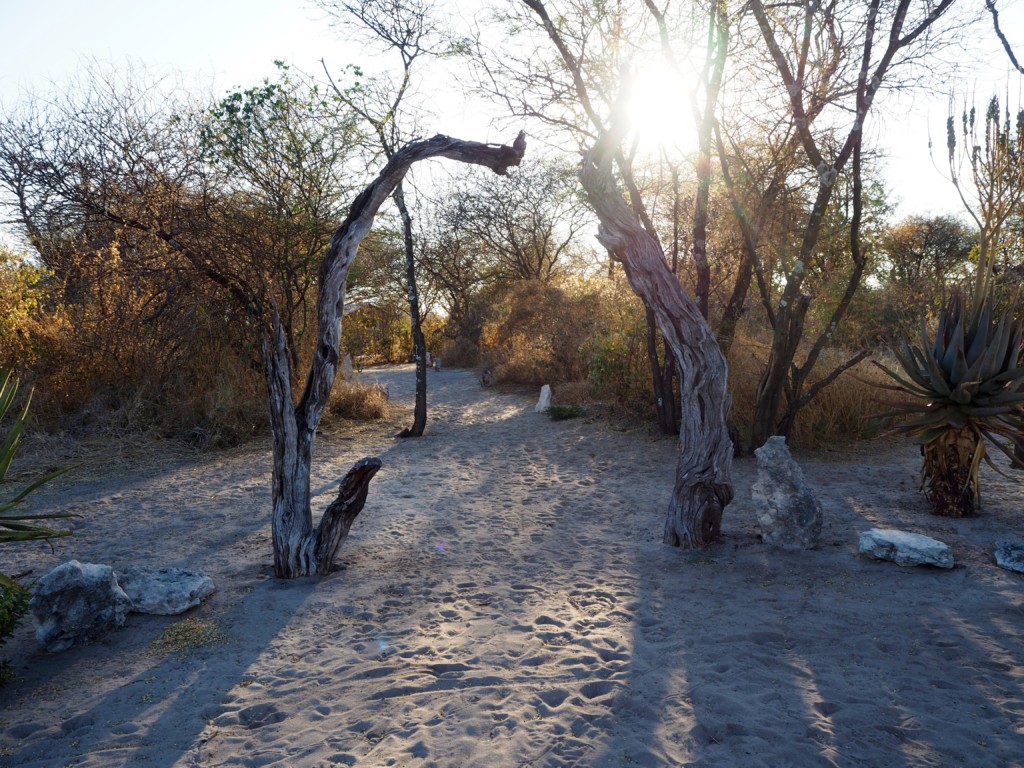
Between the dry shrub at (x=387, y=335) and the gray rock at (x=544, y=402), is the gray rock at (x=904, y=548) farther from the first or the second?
the dry shrub at (x=387, y=335)

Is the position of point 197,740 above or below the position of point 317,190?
below

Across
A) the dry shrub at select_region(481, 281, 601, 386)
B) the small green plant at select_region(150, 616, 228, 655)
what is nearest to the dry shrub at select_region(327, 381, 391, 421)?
the dry shrub at select_region(481, 281, 601, 386)

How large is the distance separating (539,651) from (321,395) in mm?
2250

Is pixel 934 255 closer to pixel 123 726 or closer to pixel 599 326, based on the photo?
pixel 599 326

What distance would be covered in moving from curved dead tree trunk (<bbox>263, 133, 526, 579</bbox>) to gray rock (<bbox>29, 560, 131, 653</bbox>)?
3.45 ft

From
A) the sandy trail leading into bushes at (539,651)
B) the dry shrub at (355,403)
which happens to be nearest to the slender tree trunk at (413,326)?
the dry shrub at (355,403)

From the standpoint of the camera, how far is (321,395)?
464 cm

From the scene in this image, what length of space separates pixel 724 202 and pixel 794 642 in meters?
7.65

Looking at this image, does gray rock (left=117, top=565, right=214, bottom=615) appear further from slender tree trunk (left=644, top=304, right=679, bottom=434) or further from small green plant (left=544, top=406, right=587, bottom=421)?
small green plant (left=544, top=406, right=587, bottom=421)

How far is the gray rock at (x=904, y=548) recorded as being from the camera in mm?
4551

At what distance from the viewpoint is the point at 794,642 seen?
143 inches

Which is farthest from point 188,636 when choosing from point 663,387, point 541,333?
point 541,333

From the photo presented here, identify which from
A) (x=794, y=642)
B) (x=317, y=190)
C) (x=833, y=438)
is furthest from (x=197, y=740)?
(x=317, y=190)

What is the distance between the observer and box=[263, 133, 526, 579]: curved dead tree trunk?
4555 mm
